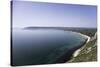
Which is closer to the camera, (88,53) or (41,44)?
(41,44)

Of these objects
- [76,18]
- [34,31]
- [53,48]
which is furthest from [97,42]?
[34,31]

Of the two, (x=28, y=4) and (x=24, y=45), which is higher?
(x=28, y=4)

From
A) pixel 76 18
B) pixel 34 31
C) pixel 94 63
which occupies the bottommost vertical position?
pixel 94 63

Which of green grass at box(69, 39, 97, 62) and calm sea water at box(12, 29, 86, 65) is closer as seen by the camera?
calm sea water at box(12, 29, 86, 65)

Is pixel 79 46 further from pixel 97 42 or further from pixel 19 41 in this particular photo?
pixel 19 41

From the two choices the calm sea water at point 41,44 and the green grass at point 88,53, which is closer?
the calm sea water at point 41,44

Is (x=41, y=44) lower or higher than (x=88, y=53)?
higher

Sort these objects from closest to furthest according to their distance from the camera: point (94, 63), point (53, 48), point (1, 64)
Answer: point (1, 64) < point (53, 48) < point (94, 63)

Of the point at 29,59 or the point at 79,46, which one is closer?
the point at 29,59
